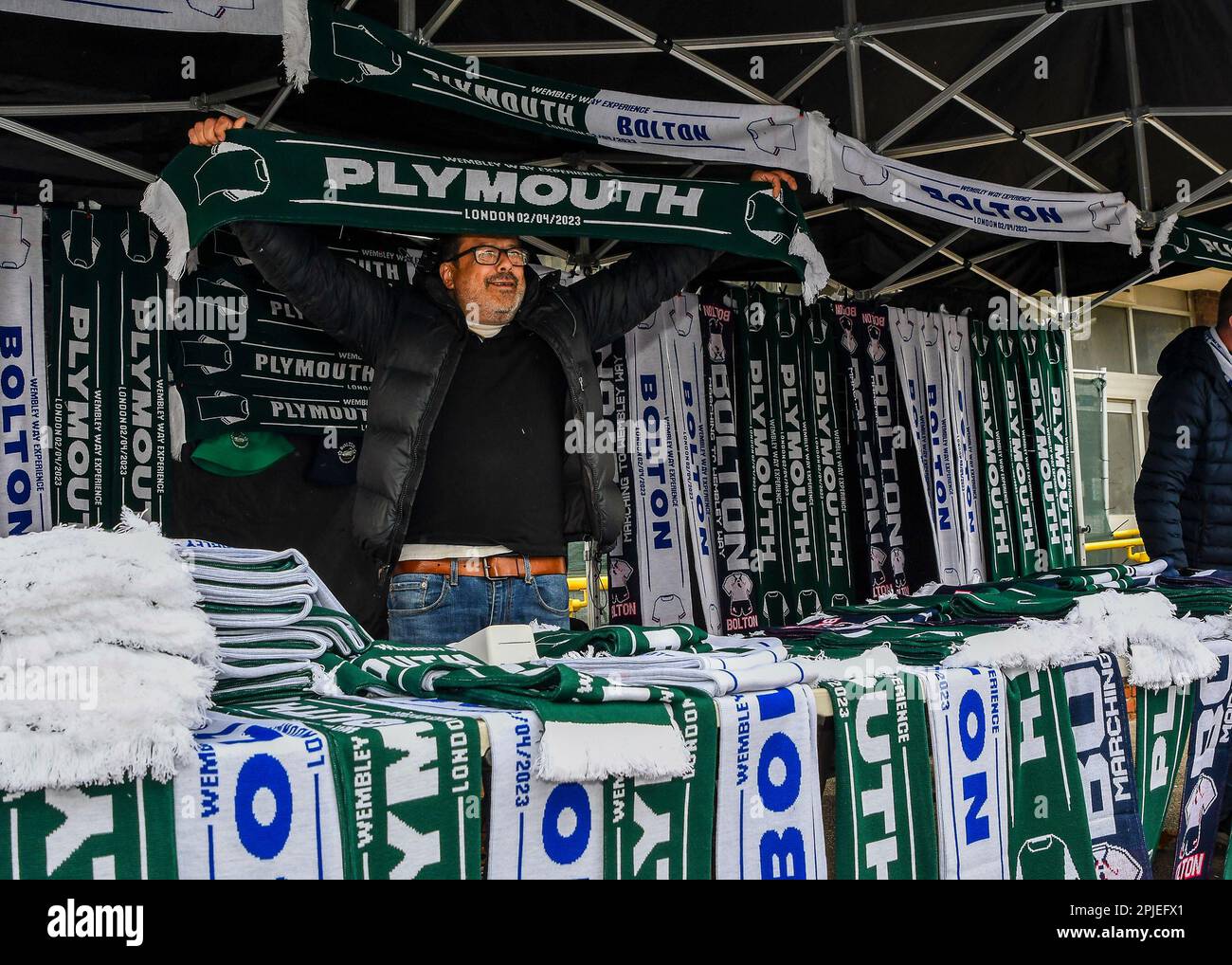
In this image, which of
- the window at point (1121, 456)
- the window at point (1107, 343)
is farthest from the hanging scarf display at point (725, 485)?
the window at point (1121, 456)

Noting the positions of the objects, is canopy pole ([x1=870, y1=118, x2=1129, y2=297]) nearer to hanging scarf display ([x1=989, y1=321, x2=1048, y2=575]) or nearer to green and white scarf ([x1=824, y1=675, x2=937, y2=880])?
hanging scarf display ([x1=989, y1=321, x2=1048, y2=575])

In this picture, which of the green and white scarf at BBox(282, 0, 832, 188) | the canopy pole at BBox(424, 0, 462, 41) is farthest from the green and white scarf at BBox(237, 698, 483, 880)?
the canopy pole at BBox(424, 0, 462, 41)

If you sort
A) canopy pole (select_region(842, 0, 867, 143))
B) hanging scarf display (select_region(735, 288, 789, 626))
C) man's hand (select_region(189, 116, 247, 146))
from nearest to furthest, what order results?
man's hand (select_region(189, 116, 247, 146)) < canopy pole (select_region(842, 0, 867, 143)) < hanging scarf display (select_region(735, 288, 789, 626))

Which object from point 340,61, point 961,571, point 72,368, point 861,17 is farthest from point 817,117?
point 961,571

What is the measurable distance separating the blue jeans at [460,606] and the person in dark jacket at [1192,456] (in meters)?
2.20

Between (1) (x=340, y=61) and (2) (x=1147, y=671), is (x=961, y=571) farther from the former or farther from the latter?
(1) (x=340, y=61)

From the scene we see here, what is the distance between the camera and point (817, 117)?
13.2ft

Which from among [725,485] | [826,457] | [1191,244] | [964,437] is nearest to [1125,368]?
[964,437]

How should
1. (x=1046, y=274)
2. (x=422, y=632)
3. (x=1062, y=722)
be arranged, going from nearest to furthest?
(x=1062, y=722) → (x=422, y=632) → (x=1046, y=274)

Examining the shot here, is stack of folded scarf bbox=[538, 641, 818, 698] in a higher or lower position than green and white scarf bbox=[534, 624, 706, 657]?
lower

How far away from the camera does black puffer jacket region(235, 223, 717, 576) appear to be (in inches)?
125

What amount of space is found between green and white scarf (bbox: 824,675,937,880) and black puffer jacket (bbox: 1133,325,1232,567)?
2.35m

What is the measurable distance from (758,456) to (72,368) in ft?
10.4

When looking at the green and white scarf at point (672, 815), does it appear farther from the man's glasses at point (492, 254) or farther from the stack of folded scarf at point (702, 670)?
the man's glasses at point (492, 254)
